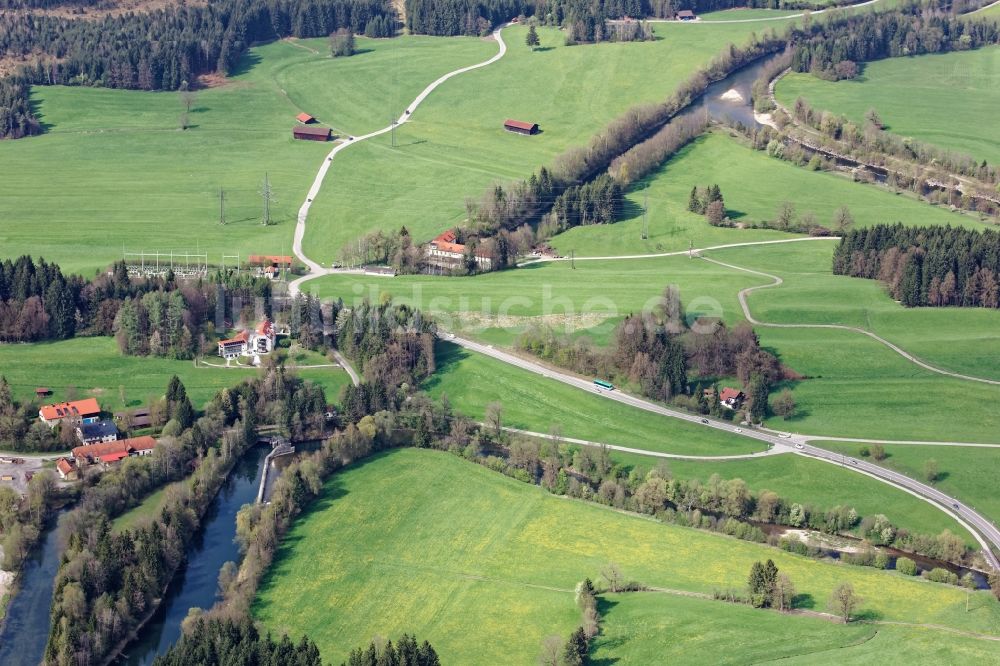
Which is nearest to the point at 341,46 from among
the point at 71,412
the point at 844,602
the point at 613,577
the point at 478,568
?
the point at 71,412

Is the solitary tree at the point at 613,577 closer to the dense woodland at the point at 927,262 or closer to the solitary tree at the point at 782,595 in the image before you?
the solitary tree at the point at 782,595

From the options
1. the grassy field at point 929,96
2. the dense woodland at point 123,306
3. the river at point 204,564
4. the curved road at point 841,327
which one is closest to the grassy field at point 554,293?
the curved road at point 841,327

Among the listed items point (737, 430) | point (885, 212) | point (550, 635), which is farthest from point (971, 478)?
point (885, 212)

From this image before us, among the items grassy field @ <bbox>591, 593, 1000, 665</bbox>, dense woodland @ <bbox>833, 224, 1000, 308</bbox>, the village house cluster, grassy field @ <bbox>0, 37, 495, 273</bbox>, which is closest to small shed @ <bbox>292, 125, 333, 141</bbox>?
grassy field @ <bbox>0, 37, 495, 273</bbox>

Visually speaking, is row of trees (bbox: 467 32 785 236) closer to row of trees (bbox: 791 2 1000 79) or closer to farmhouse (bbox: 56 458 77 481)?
row of trees (bbox: 791 2 1000 79)

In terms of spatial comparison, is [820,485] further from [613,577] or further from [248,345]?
[248,345]

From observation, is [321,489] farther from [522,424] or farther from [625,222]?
[625,222]
